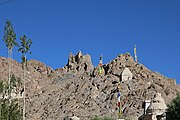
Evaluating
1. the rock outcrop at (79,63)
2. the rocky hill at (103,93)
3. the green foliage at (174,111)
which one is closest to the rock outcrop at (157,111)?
the green foliage at (174,111)

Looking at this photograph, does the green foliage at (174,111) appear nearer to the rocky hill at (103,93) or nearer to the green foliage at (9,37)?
the green foliage at (9,37)

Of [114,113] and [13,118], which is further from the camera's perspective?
[114,113]

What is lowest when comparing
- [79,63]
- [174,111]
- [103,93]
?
[174,111]

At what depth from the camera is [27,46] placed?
44750 mm

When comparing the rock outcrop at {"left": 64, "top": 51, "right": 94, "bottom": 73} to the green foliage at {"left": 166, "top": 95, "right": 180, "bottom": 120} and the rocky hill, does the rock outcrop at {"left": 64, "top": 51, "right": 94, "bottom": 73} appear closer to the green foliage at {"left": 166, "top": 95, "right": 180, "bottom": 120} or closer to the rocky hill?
the rocky hill

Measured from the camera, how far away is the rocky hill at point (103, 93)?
84125 millimetres

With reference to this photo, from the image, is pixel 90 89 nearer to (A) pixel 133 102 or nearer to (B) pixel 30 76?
(A) pixel 133 102

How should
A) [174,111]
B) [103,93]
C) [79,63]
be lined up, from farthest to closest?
[79,63], [103,93], [174,111]

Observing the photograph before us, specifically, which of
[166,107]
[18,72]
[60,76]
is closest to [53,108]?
[60,76]

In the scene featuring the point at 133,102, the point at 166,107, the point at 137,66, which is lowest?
the point at 166,107

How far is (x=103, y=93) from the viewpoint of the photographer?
91188 millimetres

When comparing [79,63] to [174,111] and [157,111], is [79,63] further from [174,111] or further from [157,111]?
[174,111]

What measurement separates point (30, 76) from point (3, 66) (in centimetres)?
934

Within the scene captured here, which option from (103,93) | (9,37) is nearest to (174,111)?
(9,37)
